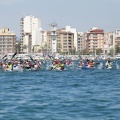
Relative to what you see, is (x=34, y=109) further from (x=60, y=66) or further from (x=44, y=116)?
(x=60, y=66)

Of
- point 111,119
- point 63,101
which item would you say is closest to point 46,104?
point 63,101

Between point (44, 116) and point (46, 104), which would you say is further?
point (46, 104)

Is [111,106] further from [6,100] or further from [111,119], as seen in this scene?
[6,100]

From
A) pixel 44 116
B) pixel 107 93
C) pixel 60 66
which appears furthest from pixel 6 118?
pixel 60 66

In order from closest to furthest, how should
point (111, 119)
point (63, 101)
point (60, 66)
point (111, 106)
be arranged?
point (111, 119) < point (111, 106) < point (63, 101) < point (60, 66)

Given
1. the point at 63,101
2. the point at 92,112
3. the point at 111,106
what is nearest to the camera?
the point at 92,112

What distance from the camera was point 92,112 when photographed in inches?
975

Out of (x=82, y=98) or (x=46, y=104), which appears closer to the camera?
(x=46, y=104)

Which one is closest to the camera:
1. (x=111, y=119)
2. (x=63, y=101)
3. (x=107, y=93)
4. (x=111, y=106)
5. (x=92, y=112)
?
(x=111, y=119)

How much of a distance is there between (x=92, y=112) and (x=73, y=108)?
5.12 ft

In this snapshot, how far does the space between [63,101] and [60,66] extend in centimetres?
4385

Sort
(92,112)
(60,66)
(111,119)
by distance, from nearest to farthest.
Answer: (111,119)
(92,112)
(60,66)

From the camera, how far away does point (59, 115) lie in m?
24.0

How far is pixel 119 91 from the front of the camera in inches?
1379
